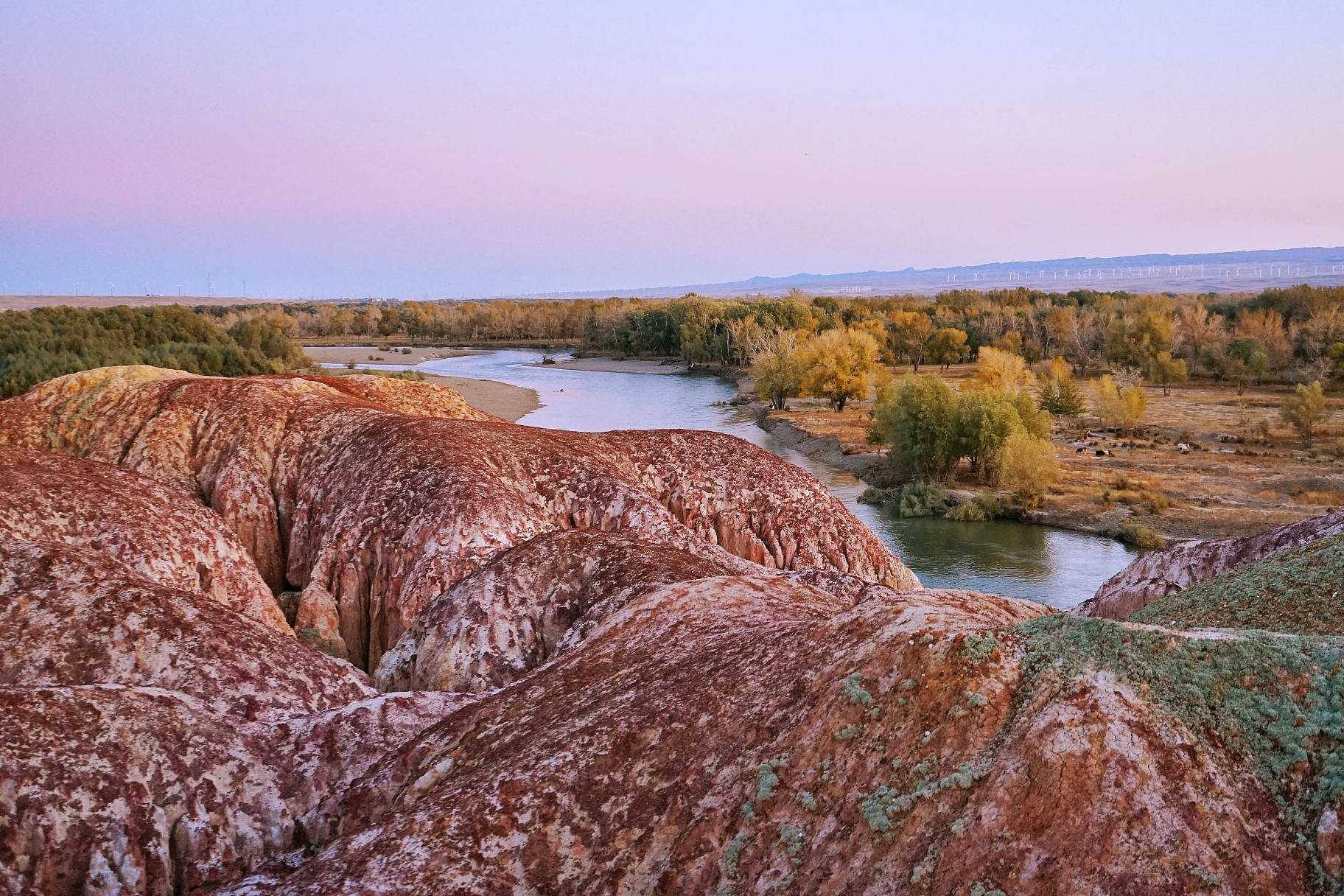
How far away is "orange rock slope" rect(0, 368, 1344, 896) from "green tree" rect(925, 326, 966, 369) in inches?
3809

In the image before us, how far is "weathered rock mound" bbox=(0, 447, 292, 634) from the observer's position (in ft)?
37.6

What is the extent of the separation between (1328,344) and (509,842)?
94401mm

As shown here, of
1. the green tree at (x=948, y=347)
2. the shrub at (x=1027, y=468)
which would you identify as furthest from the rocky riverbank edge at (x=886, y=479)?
the green tree at (x=948, y=347)

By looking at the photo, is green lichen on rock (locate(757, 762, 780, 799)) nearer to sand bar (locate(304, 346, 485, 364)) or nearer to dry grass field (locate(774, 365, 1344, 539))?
dry grass field (locate(774, 365, 1344, 539))

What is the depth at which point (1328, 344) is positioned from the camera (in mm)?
82000

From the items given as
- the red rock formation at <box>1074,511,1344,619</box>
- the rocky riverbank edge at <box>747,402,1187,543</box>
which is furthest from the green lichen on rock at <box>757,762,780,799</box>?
the rocky riverbank edge at <box>747,402,1187,543</box>

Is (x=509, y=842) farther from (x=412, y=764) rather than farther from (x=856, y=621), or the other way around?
(x=856, y=621)

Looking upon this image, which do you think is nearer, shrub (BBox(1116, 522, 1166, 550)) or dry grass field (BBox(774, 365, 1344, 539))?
shrub (BBox(1116, 522, 1166, 550))

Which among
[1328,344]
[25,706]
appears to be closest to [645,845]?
[25,706]

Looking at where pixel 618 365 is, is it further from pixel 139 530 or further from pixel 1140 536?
pixel 139 530

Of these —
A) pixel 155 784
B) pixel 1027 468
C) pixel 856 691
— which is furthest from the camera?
pixel 1027 468

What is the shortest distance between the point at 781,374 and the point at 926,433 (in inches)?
1089

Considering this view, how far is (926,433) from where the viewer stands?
5256cm

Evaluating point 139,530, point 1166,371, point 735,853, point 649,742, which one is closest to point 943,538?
point 139,530
